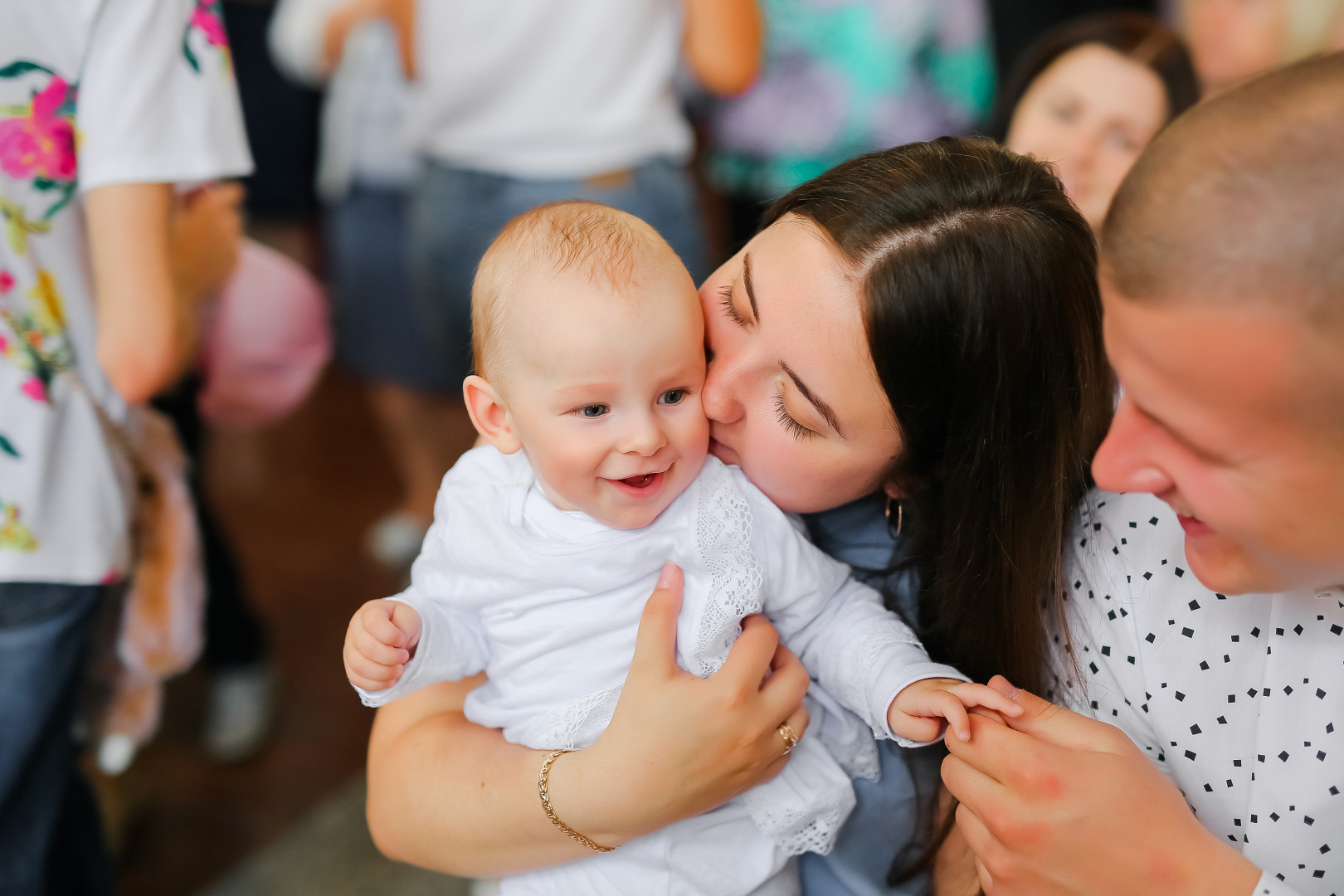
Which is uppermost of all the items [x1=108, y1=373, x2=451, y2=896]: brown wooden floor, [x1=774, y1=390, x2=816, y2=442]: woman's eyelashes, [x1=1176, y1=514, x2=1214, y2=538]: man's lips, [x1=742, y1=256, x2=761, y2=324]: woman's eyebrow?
[x1=742, y1=256, x2=761, y2=324]: woman's eyebrow

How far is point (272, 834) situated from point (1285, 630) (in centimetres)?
172

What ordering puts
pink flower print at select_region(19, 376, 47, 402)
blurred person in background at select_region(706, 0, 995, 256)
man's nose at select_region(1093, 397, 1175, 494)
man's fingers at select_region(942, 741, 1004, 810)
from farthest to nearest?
blurred person in background at select_region(706, 0, 995, 256) → pink flower print at select_region(19, 376, 47, 402) → man's fingers at select_region(942, 741, 1004, 810) → man's nose at select_region(1093, 397, 1175, 494)

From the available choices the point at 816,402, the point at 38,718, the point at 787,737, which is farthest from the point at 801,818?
the point at 38,718

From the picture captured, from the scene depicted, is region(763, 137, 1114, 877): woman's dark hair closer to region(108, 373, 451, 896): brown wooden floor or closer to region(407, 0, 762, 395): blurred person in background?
region(407, 0, 762, 395): blurred person in background

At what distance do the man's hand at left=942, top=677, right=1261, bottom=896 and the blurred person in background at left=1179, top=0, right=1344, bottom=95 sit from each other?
1.36m

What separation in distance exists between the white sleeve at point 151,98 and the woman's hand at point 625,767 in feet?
2.36

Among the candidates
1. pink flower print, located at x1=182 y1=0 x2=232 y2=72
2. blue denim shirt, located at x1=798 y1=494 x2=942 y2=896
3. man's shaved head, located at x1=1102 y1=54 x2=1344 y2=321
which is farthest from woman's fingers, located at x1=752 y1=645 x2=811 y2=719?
pink flower print, located at x1=182 y1=0 x2=232 y2=72

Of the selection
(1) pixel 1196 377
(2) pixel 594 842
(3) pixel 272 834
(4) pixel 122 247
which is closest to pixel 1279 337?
(1) pixel 1196 377

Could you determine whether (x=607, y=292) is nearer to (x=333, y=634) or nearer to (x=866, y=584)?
(x=866, y=584)

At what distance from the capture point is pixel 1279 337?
22.6 inches

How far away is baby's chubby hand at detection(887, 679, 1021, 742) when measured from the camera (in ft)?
2.69

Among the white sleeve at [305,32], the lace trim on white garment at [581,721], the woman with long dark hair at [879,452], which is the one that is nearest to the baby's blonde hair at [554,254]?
the woman with long dark hair at [879,452]

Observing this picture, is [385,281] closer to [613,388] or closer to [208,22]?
[208,22]

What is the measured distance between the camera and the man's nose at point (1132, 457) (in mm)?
688
